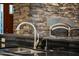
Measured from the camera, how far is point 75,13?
6.03 ft

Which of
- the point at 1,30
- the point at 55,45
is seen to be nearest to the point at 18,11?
the point at 1,30

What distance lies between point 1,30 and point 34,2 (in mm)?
455

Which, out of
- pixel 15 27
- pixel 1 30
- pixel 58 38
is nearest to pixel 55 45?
pixel 58 38

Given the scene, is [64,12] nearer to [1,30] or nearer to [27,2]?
[27,2]

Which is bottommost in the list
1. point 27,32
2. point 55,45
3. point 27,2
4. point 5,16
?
point 55,45

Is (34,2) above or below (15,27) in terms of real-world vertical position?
above

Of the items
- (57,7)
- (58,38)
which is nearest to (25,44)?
(58,38)

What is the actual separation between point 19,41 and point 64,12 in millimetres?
557

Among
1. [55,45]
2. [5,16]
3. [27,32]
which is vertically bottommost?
[55,45]

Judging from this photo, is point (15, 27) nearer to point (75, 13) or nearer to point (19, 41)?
point (19, 41)

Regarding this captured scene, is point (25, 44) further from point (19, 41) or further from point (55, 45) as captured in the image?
point (55, 45)

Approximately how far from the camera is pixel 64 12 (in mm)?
1845

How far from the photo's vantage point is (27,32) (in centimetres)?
186

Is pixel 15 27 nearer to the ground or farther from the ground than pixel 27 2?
nearer to the ground
